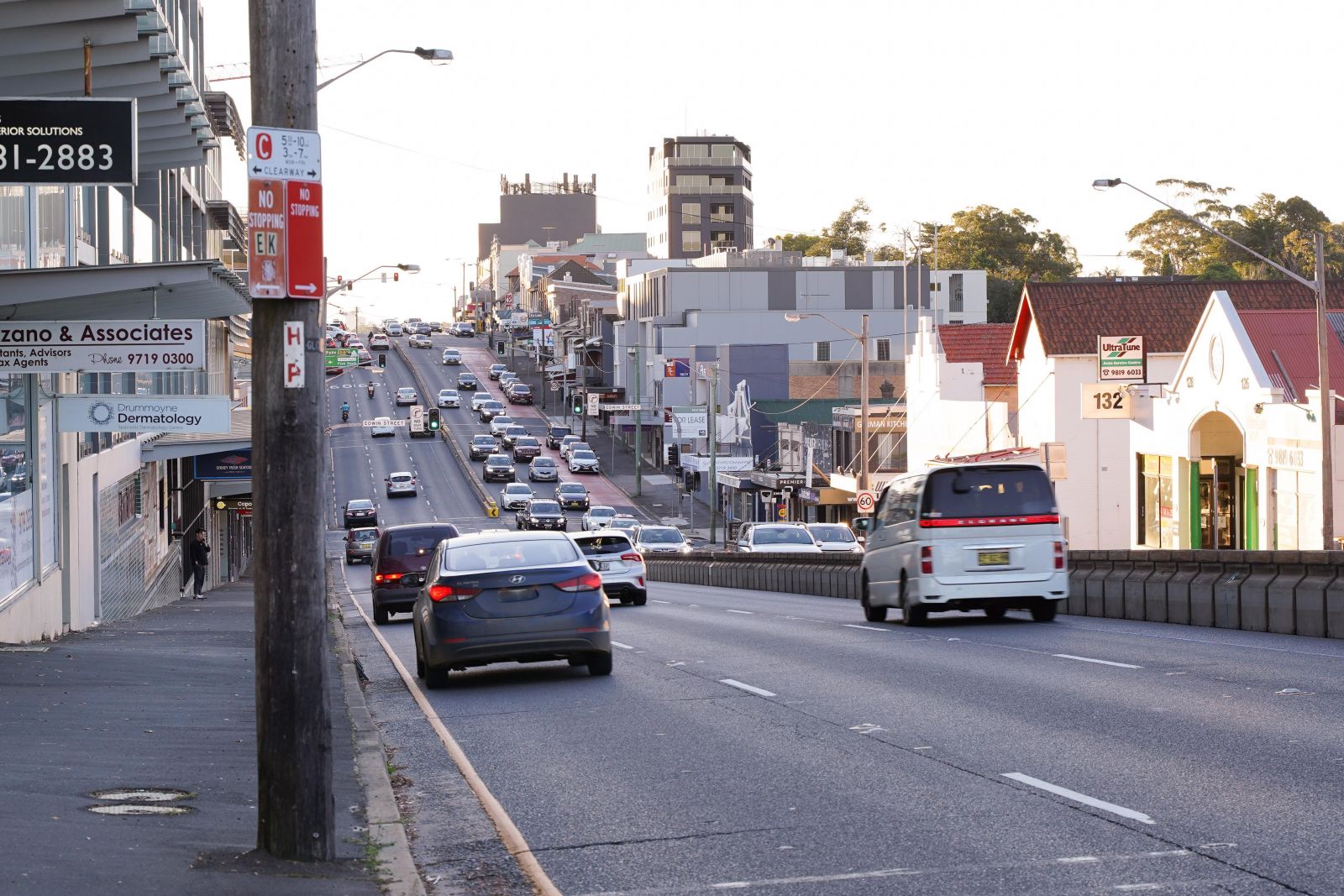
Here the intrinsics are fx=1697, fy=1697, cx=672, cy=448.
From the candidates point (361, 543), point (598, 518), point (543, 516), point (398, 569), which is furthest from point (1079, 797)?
point (543, 516)

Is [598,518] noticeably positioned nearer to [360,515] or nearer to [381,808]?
[360,515]

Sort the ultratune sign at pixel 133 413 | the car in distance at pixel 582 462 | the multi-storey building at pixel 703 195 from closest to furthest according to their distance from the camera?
the ultratune sign at pixel 133 413, the car in distance at pixel 582 462, the multi-storey building at pixel 703 195

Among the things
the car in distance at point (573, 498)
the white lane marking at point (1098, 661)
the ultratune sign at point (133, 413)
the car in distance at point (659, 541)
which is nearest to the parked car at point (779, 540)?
the car in distance at point (659, 541)

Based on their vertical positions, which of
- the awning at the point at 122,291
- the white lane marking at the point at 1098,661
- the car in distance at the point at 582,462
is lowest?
the white lane marking at the point at 1098,661

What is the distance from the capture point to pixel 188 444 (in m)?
42.3

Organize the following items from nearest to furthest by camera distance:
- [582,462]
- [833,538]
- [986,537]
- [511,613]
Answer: [511,613] < [986,537] < [833,538] < [582,462]

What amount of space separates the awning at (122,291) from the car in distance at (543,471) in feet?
228

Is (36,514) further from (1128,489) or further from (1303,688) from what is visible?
(1128,489)

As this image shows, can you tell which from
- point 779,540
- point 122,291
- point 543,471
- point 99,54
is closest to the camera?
point 122,291

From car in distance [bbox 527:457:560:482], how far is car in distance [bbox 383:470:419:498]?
8.50 metres

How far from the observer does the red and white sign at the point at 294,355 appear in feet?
26.0

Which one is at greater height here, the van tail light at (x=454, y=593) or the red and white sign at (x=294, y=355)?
the red and white sign at (x=294, y=355)

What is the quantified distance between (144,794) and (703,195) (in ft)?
603

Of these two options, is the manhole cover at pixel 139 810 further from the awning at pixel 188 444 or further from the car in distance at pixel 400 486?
the car in distance at pixel 400 486
